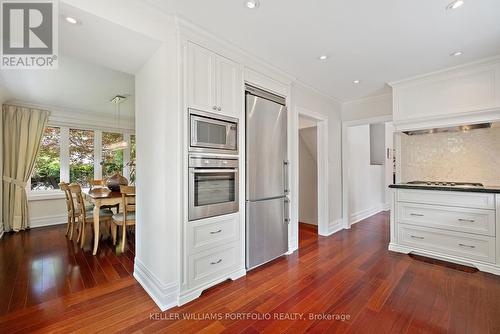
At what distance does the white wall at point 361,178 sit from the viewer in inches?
184

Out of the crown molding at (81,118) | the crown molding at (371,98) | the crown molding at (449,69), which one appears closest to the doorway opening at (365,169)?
the crown molding at (371,98)

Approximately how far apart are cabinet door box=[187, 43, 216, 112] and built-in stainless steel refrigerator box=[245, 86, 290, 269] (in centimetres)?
50

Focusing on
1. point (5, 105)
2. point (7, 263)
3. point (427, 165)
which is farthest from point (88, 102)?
point (427, 165)

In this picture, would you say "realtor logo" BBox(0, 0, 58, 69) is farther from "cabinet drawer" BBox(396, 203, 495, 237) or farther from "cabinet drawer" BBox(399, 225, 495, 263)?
"cabinet drawer" BBox(399, 225, 495, 263)

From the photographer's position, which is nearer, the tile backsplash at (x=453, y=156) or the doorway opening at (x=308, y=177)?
the tile backsplash at (x=453, y=156)

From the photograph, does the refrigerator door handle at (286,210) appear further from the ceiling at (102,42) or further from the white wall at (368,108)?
the white wall at (368,108)

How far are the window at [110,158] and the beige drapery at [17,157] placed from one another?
1201 millimetres

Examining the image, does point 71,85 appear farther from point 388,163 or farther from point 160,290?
point 388,163

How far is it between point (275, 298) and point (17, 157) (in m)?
5.30

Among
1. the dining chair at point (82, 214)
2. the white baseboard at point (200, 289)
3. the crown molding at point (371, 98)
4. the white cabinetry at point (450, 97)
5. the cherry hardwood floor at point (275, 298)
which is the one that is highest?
the crown molding at point (371, 98)

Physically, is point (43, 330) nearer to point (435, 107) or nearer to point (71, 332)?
point (71, 332)

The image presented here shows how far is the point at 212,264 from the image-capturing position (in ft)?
7.04

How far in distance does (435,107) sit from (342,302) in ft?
9.50

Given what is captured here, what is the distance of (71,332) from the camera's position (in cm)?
156
